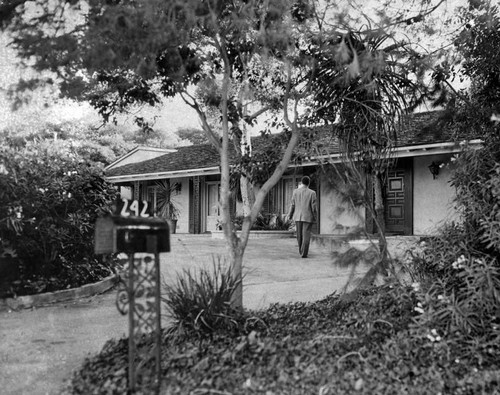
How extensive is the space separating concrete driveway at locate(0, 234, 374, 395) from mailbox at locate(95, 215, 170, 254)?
1159 mm

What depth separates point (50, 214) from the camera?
290 inches

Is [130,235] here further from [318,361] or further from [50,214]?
[50,214]

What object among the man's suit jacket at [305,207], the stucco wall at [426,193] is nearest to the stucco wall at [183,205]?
the stucco wall at [426,193]

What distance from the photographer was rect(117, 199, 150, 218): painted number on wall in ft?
10.9

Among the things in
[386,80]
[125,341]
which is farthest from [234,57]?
[125,341]

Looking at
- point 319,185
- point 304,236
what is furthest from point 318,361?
point 304,236

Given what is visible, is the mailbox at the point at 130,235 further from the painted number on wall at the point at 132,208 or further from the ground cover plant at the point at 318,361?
the ground cover plant at the point at 318,361

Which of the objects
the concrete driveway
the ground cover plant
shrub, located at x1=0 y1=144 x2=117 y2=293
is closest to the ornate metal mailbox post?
the ground cover plant

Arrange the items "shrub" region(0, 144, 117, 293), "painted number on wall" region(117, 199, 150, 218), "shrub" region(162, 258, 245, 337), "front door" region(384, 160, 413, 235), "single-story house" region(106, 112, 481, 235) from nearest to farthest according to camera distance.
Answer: "painted number on wall" region(117, 199, 150, 218) → "shrub" region(162, 258, 245, 337) → "shrub" region(0, 144, 117, 293) → "single-story house" region(106, 112, 481, 235) → "front door" region(384, 160, 413, 235)

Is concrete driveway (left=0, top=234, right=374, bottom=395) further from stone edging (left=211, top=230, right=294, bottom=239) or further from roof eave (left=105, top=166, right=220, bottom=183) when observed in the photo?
roof eave (left=105, top=166, right=220, bottom=183)

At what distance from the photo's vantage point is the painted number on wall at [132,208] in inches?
131

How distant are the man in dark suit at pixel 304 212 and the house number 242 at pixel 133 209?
8066mm

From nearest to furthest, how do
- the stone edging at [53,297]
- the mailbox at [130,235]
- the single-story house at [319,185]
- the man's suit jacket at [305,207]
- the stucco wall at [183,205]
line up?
the mailbox at [130,235] < the stone edging at [53,297] < the man's suit jacket at [305,207] < the single-story house at [319,185] < the stucco wall at [183,205]

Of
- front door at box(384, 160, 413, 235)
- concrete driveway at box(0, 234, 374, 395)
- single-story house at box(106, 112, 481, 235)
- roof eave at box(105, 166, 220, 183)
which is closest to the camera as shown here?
concrete driveway at box(0, 234, 374, 395)
